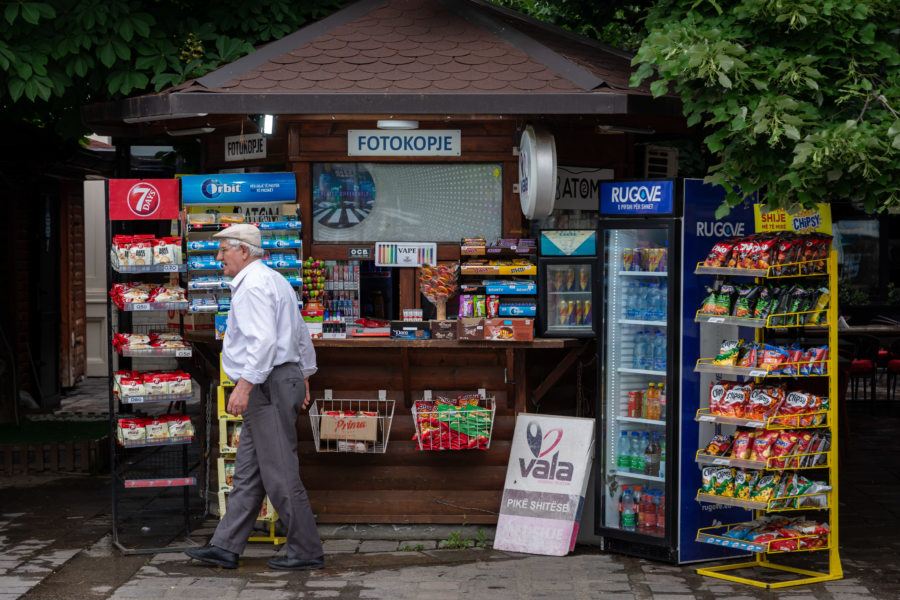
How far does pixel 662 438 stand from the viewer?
7.38m

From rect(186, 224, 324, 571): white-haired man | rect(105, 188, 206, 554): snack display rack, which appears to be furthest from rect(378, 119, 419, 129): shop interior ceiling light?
rect(105, 188, 206, 554): snack display rack

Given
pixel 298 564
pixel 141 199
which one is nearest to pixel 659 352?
pixel 298 564

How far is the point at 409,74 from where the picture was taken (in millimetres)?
7625

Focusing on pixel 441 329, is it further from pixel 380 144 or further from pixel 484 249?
pixel 380 144

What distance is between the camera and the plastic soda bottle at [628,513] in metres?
7.39

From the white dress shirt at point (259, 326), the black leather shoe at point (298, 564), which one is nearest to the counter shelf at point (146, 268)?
the white dress shirt at point (259, 326)

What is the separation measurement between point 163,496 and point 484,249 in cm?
361

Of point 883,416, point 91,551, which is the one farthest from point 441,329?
point 883,416

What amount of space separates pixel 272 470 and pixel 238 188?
209cm

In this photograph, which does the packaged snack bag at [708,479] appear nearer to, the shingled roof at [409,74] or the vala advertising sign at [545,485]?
the vala advertising sign at [545,485]

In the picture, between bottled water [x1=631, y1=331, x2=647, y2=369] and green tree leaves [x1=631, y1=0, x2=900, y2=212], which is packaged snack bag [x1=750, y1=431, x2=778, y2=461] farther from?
green tree leaves [x1=631, y1=0, x2=900, y2=212]

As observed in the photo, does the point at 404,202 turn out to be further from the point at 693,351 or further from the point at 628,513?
the point at 628,513

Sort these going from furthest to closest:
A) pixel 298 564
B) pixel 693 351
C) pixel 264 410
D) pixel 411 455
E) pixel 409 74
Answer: pixel 411 455, pixel 409 74, pixel 693 351, pixel 298 564, pixel 264 410

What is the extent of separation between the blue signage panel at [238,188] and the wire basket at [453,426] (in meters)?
1.76
